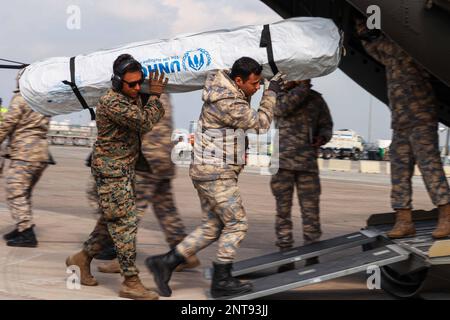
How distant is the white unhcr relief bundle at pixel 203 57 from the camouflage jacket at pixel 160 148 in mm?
565

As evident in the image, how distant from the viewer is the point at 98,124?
541 centimetres

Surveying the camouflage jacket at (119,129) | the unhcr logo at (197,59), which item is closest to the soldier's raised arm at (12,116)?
the camouflage jacket at (119,129)

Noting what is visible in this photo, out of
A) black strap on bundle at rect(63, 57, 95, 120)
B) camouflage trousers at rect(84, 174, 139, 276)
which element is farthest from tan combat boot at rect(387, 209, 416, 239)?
black strap on bundle at rect(63, 57, 95, 120)

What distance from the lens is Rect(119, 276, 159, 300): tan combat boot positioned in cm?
537

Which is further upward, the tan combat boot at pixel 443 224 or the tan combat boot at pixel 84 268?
the tan combat boot at pixel 443 224

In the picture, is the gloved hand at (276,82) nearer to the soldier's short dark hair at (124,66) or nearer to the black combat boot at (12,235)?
the soldier's short dark hair at (124,66)

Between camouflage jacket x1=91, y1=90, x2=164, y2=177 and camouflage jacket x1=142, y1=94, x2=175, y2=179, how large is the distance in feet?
2.81

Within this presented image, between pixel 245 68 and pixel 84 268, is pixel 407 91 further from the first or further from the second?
pixel 84 268

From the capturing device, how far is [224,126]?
5363 millimetres

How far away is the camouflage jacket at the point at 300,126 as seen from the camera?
21.7ft

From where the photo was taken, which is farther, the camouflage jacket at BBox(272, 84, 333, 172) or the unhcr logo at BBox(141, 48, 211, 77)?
the camouflage jacket at BBox(272, 84, 333, 172)

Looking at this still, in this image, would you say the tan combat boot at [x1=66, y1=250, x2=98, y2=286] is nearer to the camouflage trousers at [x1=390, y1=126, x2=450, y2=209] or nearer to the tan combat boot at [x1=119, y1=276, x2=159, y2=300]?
the tan combat boot at [x1=119, y1=276, x2=159, y2=300]

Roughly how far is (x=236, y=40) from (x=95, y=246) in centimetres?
190
